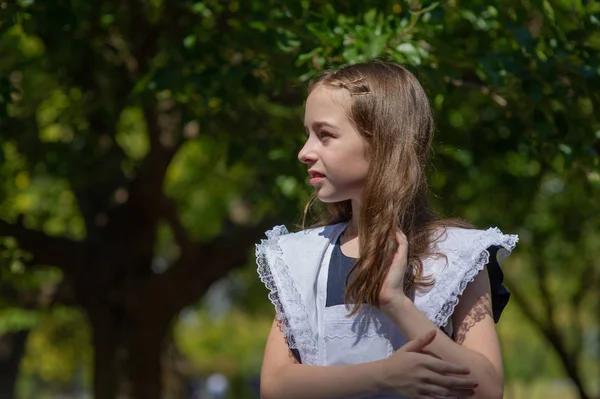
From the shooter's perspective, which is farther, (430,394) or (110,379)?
Answer: (110,379)

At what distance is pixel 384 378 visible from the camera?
218 centimetres

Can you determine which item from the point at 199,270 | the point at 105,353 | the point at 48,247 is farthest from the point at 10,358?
the point at 48,247

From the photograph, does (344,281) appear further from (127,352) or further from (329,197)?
(127,352)

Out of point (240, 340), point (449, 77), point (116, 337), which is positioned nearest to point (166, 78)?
point (449, 77)

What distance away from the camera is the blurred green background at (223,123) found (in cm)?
486

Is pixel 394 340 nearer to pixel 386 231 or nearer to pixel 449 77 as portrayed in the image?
pixel 386 231

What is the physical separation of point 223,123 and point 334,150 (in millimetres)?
4544

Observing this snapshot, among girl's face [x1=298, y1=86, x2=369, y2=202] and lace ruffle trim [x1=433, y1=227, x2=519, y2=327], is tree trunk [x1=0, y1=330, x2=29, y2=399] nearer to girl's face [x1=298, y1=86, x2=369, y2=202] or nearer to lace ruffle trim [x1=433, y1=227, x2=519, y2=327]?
girl's face [x1=298, y1=86, x2=369, y2=202]

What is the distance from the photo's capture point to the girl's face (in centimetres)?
236

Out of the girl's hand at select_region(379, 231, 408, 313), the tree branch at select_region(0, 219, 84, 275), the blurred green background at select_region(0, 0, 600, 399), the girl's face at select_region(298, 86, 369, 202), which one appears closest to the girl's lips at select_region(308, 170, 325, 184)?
the girl's face at select_region(298, 86, 369, 202)

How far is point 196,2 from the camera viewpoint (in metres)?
5.62

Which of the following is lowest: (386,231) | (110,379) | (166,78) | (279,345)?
(110,379)

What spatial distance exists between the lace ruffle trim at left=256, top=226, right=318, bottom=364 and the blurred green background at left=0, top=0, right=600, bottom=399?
0.90 metres

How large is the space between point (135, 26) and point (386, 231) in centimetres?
555
